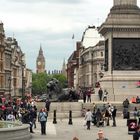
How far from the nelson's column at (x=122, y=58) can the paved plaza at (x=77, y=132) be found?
1323cm

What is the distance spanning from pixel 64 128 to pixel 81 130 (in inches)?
77.7

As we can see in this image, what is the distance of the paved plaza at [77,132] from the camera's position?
125 feet

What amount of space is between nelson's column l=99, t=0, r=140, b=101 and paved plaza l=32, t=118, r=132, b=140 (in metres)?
13.2

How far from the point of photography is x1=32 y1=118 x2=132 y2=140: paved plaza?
1505 inches

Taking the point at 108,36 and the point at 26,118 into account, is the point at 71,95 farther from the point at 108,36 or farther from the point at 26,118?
the point at 26,118

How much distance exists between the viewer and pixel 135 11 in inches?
2648

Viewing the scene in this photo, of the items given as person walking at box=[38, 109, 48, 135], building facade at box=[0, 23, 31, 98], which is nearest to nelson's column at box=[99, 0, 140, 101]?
person walking at box=[38, 109, 48, 135]

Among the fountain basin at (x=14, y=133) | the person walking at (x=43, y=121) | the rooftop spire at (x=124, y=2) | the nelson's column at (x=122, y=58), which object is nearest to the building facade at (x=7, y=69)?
the rooftop spire at (x=124, y=2)

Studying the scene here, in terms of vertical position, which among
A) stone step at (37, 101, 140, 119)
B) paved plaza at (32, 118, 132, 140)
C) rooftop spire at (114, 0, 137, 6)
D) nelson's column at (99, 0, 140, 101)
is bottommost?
paved plaza at (32, 118, 132, 140)

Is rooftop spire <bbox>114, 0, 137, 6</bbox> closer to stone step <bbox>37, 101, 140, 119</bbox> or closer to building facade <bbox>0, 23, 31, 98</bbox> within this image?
stone step <bbox>37, 101, 140, 119</bbox>

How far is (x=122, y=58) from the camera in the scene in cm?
6412

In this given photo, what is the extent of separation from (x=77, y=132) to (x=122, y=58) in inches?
927

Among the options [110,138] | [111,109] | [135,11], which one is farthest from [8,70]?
[110,138]

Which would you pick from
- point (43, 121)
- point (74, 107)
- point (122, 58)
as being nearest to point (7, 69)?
point (122, 58)
